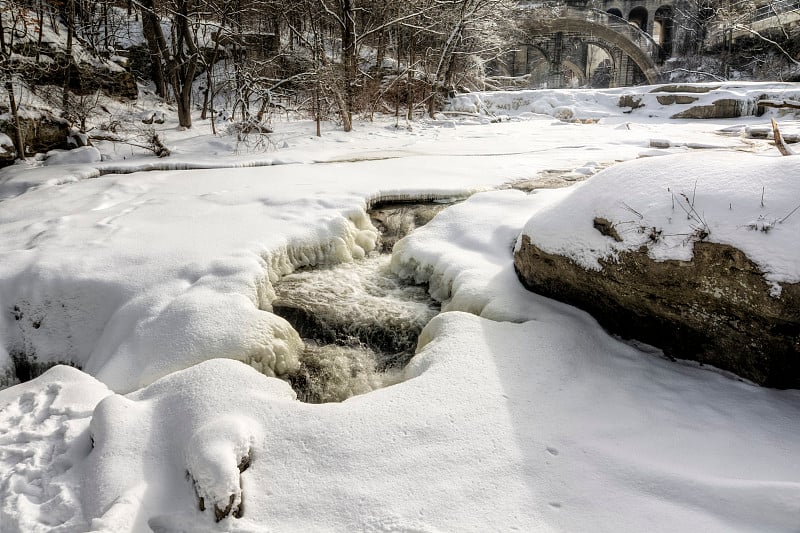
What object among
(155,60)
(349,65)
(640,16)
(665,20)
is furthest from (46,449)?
(640,16)

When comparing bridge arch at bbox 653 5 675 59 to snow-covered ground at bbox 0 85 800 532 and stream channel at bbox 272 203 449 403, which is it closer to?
stream channel at bbox 272 203 449 403

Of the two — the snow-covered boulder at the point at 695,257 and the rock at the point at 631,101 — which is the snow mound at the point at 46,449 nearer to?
the snow-covered boulder at the point at 695,257

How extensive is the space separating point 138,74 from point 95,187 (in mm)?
10158

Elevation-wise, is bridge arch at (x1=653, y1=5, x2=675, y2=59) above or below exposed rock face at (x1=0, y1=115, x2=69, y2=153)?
above

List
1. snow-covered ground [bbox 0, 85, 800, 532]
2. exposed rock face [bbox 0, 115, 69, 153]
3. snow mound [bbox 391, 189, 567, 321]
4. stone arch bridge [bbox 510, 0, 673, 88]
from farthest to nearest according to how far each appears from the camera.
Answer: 1. stone arch bridge [bbox 510, 0, 673, 88]
2. exposed rock face [bbox 0, 115, 69, 153]
3. snow mound [bbox 391, 189, 567, 321]
4. snow-covered ground [bbox 0, 85, 800, 532]

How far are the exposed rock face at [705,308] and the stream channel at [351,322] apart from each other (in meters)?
1.35

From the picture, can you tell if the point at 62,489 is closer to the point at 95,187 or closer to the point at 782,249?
the point at 782,249

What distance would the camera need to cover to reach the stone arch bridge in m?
27.6

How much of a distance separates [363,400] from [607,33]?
99.7 ft

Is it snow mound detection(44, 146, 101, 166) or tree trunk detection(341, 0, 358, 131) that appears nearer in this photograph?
snow mound detection(44, 146, 101, 166)

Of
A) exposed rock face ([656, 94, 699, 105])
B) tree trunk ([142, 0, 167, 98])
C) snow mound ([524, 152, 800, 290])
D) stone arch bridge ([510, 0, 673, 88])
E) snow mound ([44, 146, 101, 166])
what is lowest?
snow mound ([524, 152, 800, 290])

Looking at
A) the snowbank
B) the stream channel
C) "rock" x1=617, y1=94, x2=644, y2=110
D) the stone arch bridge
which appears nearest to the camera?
the stream channel

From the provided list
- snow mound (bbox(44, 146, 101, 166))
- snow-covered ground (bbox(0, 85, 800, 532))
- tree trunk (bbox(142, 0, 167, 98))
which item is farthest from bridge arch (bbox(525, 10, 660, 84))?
snow-covered ground (bbox(0, 85, 800, 532))

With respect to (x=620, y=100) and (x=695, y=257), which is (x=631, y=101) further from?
(x=695, y=257)
